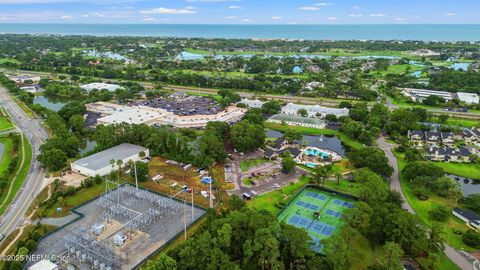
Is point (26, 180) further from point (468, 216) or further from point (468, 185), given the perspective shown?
point (468, 185)

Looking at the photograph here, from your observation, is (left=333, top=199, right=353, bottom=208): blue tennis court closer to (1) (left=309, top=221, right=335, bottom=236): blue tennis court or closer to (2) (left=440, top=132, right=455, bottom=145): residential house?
(1) (left=309, top=221, right=335, bottom=236): blue tennis court

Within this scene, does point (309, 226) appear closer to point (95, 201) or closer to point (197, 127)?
point (95, 201)

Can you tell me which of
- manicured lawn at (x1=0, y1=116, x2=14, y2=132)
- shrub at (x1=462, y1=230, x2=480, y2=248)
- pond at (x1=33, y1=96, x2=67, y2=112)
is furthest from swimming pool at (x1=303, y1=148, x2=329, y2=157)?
→ pond at (x1=33, y1=96, x2=67, y2=112)

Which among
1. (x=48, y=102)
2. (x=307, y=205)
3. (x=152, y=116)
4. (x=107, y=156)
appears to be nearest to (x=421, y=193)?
(x=307, y=205)

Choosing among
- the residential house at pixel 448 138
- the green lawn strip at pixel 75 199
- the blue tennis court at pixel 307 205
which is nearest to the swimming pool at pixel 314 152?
the blue tennis court at pixel 307 205

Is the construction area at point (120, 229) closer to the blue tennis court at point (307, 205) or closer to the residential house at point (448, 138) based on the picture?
the blue tennis court at point (307, 205)

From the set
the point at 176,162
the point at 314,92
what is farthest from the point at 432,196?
the point at 314,92
